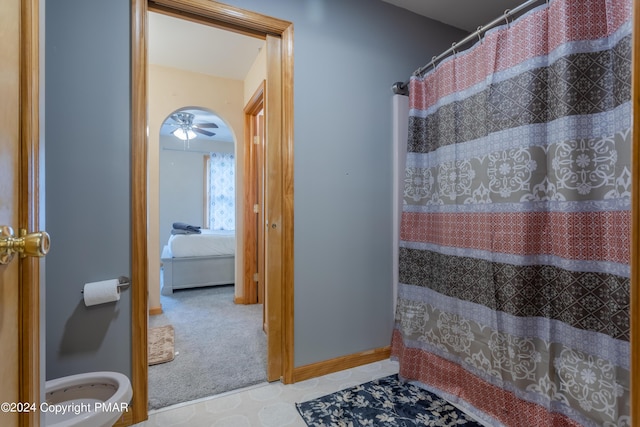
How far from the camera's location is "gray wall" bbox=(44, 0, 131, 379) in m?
1.36

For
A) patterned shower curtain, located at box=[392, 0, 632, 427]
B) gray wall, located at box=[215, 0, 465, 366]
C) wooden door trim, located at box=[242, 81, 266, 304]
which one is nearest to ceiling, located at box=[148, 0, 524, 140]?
gray wall, located at box=[215, 0, 465, 366]

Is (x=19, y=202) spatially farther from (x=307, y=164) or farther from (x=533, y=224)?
(x=533, y=224)

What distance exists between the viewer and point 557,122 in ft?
4.02

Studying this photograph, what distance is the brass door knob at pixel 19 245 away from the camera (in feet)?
1.70

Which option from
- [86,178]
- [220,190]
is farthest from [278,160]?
[220,190]

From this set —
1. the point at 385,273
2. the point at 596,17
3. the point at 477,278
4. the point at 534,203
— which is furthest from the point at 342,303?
the point at 596,17

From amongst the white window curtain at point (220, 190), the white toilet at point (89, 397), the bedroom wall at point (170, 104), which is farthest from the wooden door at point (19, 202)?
the white window curtain at point (220, 190)

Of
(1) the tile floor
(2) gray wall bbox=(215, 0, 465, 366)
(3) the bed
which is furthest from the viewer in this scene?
(3) the bed

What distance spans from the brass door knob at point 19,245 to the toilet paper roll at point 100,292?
0.92 meters

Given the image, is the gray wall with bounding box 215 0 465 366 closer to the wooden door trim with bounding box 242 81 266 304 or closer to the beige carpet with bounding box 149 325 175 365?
the beige carpet with bounding box 149 325 175 365

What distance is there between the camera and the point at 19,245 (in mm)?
549

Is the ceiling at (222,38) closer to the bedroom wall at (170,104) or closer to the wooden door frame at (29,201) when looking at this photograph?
the bedroom wall at (170,104)

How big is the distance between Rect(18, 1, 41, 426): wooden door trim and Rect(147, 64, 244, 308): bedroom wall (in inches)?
95.9

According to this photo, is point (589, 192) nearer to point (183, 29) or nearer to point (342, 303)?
point (342, 303)
